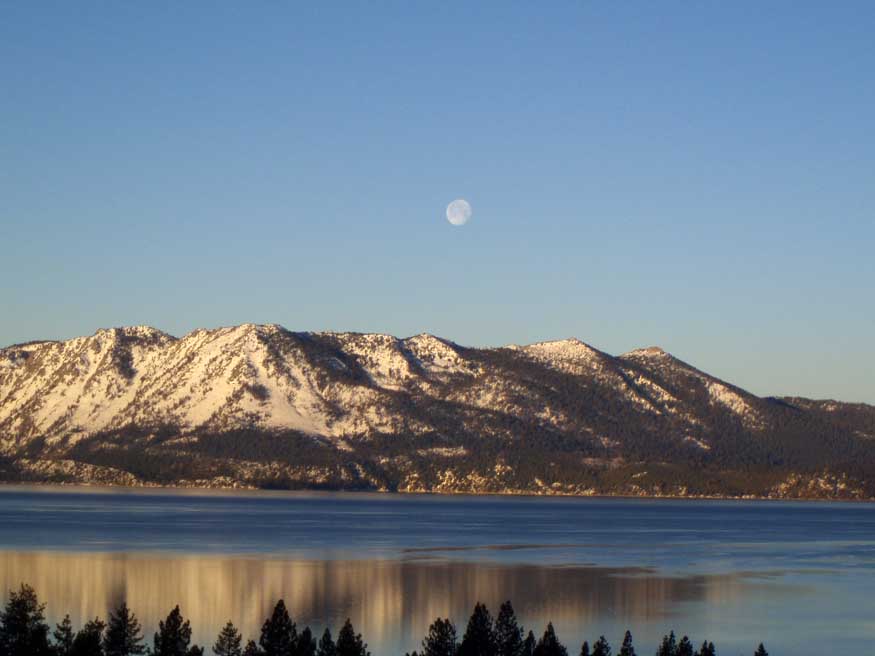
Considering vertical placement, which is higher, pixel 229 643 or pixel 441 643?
pixel 441 643

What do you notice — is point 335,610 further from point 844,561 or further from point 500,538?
point 500,538

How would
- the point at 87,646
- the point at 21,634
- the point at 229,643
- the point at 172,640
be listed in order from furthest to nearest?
1. the point at 229,643
2. the point at 21,634
3. the point at 172,640
4. the point at 87,646

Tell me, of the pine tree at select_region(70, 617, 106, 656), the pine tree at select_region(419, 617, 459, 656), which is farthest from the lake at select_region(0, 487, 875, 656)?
the pine tree at select_region(70, 617, 106, 656)

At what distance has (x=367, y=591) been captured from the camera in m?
113

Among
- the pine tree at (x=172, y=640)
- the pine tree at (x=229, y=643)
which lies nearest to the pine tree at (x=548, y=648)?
the pine tree at (x=229, y=643)

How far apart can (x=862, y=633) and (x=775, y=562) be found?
6063cm

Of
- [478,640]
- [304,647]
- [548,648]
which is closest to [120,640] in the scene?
[304,647]

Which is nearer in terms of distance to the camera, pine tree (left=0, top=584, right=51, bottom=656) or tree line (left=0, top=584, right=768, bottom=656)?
pine tree (left=0, top=584, right=51, bottom=656)

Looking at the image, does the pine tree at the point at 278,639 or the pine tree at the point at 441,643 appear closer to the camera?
the pine tree at the point at 278,639

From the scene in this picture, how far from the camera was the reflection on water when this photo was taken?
3752 inches

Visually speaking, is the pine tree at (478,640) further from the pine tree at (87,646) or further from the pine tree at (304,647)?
the pine tree at (87,646)

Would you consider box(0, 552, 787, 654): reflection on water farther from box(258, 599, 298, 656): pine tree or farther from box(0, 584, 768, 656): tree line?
box(258, 599, 298, 656): pine tree

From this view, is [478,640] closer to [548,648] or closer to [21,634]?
[548,648]

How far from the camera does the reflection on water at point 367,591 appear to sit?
313ft
